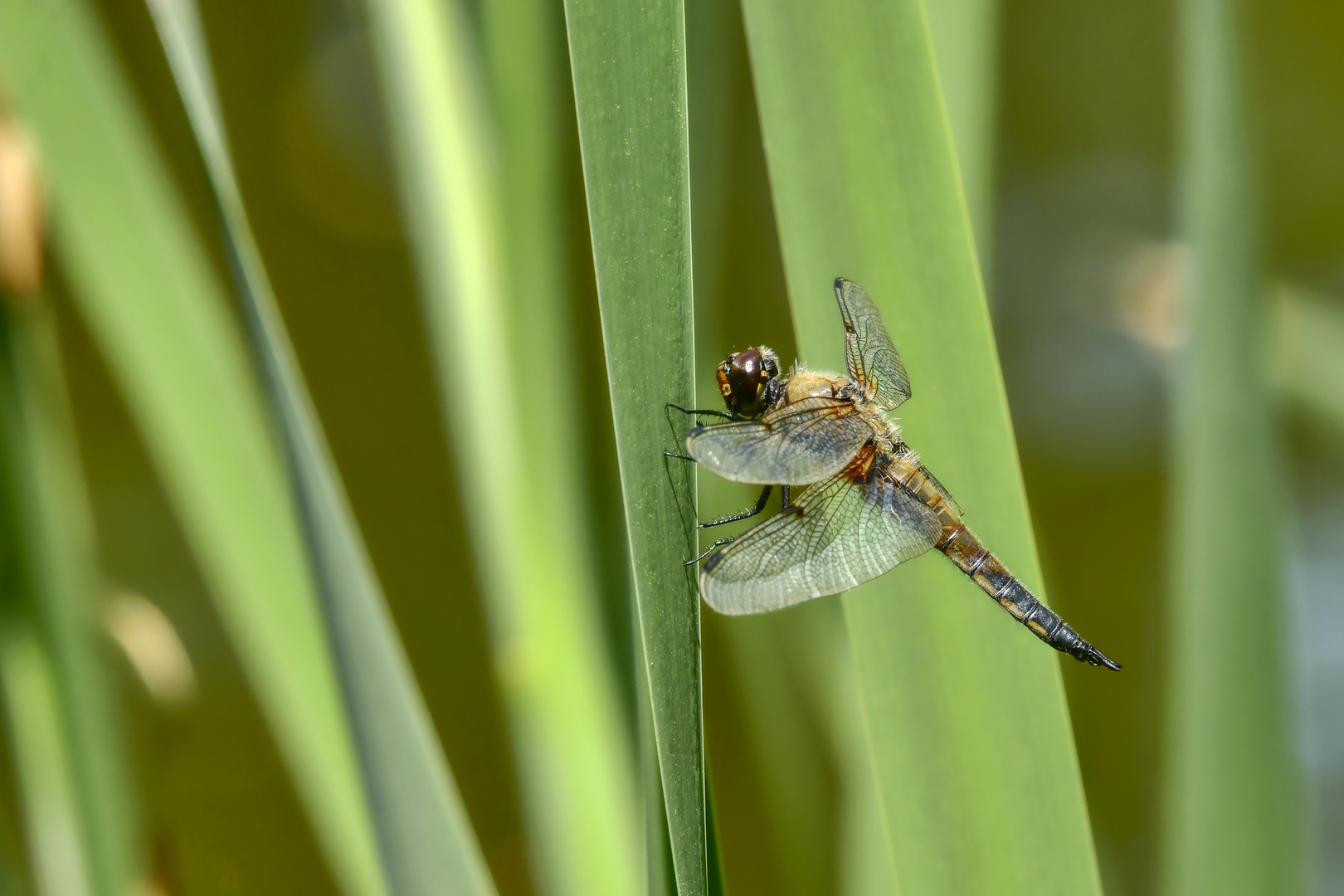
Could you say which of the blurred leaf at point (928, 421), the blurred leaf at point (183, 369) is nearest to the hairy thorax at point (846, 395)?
the blurred leaf at point (928, 421)

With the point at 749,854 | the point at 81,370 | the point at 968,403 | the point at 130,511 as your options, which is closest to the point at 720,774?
the point at 749,854

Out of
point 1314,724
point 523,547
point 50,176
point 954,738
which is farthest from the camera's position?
point 1314,724

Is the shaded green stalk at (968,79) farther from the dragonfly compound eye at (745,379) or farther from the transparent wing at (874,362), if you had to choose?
the dragonfly compound eye at (745,379)

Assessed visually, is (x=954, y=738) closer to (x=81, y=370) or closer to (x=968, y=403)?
(x=968, y=403)

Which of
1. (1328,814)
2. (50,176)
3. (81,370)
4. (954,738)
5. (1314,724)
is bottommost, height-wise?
(1328,814)

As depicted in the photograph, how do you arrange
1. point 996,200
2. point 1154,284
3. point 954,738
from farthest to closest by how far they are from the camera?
point 996,200
point 1154,284
point 954,738

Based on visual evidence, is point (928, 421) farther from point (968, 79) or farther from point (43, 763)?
point (43, 763)

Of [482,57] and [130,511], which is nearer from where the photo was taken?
[482,57]
